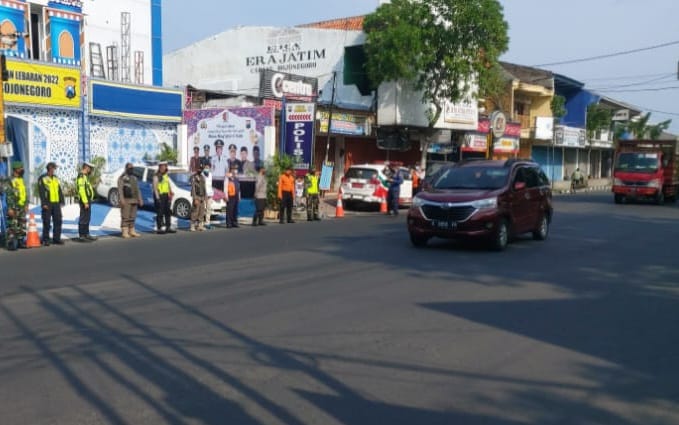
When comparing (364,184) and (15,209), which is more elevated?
(364,184)

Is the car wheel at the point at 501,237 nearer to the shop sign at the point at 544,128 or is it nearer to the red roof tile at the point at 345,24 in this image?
the red roof tile at the point at 345,24

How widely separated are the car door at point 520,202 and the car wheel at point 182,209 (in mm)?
10238

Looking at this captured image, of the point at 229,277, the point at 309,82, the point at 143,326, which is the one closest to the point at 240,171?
the point at 309,82

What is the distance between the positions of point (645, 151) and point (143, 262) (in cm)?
2547

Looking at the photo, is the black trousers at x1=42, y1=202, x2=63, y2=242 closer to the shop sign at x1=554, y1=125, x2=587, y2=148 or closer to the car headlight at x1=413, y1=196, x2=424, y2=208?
the car headlight at x1=413, y1=196, x2=424, y2=208

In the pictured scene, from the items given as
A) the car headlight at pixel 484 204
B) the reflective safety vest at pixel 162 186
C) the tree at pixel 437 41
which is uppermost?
the tree at pixel 437 41

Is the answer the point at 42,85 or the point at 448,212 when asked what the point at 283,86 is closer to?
the point at 42,85

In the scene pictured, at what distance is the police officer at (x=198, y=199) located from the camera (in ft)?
58.9

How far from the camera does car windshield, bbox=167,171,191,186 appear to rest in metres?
20.8

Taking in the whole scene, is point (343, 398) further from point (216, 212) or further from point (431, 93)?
point (431, 93)

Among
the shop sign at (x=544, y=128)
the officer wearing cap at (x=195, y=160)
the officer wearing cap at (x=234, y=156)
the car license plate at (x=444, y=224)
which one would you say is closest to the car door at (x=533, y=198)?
the car license plate at (x=444, y=224)

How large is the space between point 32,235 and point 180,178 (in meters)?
6.77

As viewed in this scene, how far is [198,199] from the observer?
18.0 meters

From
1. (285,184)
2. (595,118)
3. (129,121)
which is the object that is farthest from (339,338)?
(595,118)
